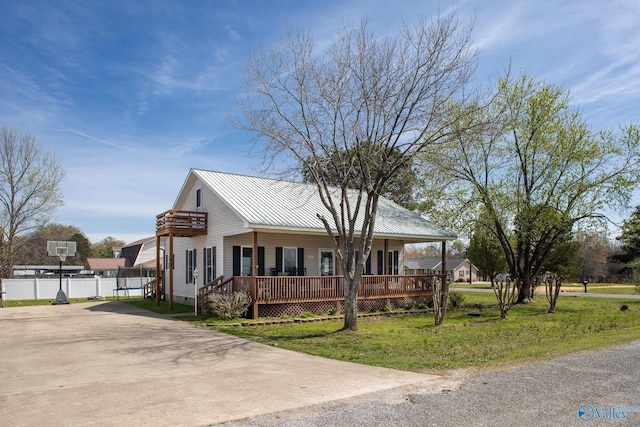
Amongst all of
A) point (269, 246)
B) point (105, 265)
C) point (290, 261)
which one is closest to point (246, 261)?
point (269, 246)

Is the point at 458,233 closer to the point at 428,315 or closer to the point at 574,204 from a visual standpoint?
the point at 574,204

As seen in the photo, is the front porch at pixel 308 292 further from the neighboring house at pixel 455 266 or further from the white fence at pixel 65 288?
the neighboring house at pixel 455 266

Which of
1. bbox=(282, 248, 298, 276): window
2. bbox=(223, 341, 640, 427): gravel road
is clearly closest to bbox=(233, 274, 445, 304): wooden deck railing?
bbox=(282, 248, 298, 276): window

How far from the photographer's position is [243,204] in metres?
19.6

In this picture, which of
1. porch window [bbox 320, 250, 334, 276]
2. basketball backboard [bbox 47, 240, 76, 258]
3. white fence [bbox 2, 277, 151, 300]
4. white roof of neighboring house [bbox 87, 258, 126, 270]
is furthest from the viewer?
white roof of neighboring house [bbox 87, 258, 126, 270]

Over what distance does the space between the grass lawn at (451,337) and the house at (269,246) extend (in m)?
2.00

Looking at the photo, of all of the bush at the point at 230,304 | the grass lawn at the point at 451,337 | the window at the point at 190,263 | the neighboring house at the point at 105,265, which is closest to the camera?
the grass lawn at the point at 451,337

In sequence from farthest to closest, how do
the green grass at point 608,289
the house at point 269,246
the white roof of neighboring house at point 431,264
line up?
the white roof of neighboring house at point 431,264, the green grass at point 608,289, the house at point 269,246

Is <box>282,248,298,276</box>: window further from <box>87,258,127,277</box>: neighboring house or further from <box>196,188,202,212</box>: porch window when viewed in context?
<box>87,258,127,277</box>: neighboring house

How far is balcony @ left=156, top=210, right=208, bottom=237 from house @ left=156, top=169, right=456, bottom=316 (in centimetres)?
4

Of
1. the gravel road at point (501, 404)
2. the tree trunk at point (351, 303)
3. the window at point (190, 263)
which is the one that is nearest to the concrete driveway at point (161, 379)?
the gravel road at point (501, 404)

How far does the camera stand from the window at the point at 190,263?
75.9 feet

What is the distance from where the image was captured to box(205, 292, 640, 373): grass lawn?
1023 centimetres

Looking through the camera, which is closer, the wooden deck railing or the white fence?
the wooden deck railing
